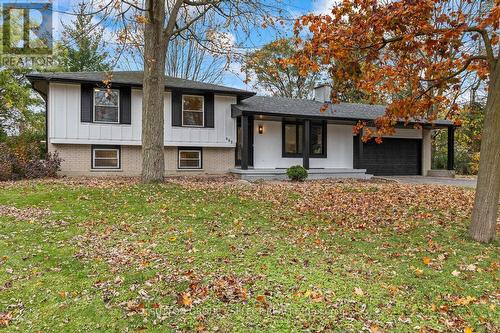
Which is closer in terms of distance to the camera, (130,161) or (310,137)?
(130,161)

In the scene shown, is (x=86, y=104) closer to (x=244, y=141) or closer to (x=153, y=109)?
(x=153, y=109)

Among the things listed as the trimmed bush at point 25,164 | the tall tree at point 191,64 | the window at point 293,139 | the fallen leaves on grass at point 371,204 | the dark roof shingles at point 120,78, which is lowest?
the fallen leaves on grass at point 371,204

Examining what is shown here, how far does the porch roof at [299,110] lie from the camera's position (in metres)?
15.8

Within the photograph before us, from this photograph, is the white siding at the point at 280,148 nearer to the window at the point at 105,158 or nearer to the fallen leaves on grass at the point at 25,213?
the window at the point at 105,158

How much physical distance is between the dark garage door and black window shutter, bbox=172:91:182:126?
10265mm

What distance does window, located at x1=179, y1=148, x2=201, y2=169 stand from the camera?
633 inches

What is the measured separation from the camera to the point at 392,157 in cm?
2050

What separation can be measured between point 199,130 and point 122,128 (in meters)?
3.25

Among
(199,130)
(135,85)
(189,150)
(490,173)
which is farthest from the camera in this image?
(189,150)

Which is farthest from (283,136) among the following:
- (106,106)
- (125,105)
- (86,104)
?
(86,104)

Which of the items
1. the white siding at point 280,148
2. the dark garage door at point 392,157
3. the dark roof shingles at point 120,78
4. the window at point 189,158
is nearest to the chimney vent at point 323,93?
the white siding at point 280,148

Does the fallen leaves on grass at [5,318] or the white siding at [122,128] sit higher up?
the white siding at [122,128]

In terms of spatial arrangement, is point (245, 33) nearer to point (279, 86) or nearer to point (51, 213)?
point (51, 213)

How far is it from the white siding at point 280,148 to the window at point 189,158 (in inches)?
109
